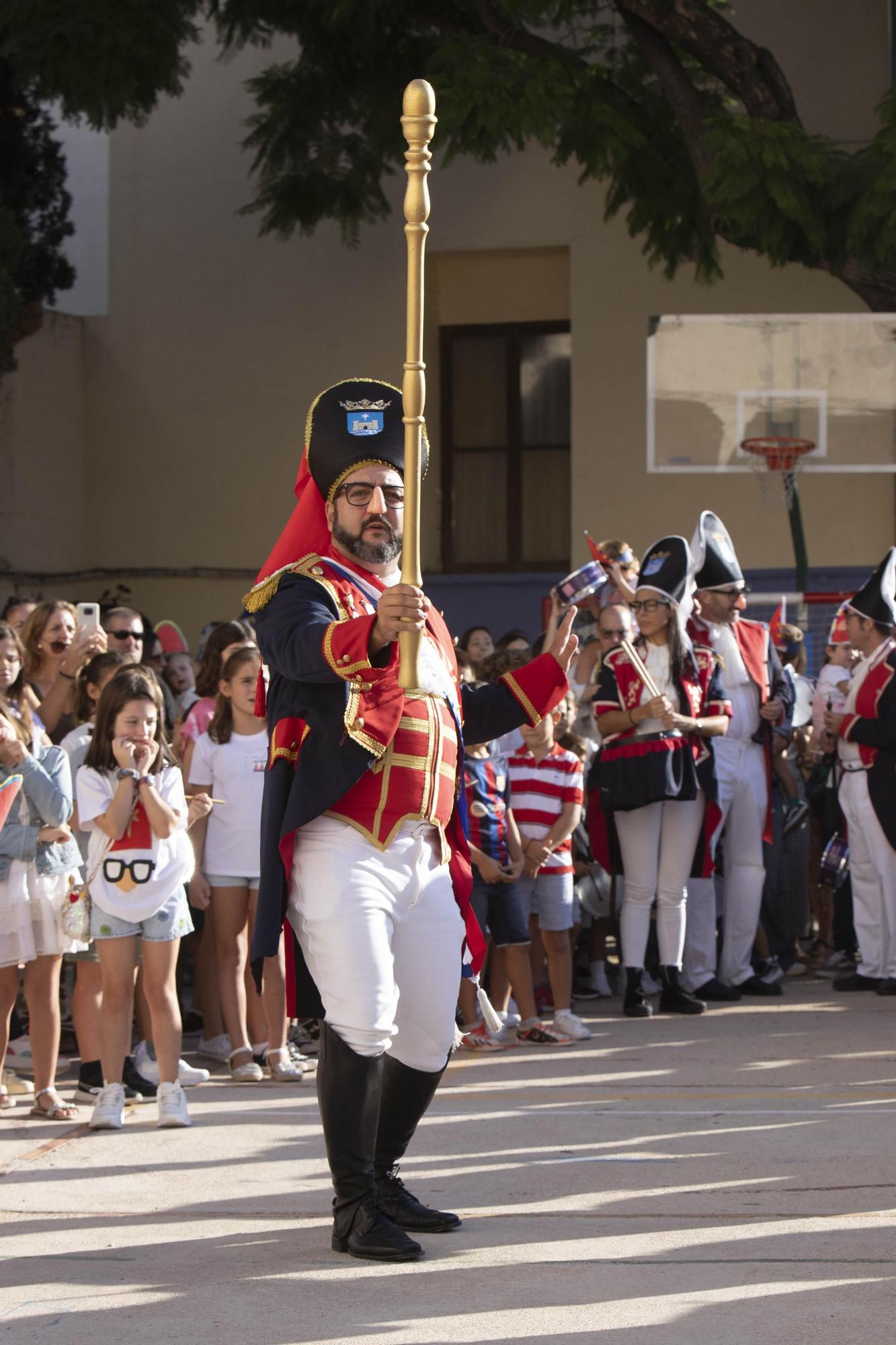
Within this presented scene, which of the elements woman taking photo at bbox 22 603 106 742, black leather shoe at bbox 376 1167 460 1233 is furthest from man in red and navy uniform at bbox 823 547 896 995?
black leather shoe at bbox 376 1167 460 1233

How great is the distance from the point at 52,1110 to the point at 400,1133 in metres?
2.02

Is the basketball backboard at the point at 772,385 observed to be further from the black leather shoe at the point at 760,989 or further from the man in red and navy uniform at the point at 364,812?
the man in red and navy uniform at the point at 364,812

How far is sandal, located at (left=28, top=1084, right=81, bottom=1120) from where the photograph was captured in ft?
19.2

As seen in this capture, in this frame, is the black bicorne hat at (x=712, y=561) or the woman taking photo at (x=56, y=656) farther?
the black bicorne hat at (x=712, y=561)

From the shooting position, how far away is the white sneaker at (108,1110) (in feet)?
18.5

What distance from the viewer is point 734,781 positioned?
27.2 ft

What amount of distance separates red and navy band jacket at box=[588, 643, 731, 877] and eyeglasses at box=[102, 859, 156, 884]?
269cm

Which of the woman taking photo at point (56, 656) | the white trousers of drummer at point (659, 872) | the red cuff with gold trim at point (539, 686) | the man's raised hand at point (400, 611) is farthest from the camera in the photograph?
the white trousers of drummer at point (659, 872)

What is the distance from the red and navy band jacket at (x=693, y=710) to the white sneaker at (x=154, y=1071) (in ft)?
7.80

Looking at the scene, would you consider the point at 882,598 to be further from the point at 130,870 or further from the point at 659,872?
the point at 130,870

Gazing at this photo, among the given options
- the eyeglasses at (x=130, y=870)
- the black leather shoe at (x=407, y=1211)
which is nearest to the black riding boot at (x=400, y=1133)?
the black leather shoe at (x=407, y=1211)

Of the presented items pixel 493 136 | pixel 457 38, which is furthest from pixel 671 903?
pixel 457 38

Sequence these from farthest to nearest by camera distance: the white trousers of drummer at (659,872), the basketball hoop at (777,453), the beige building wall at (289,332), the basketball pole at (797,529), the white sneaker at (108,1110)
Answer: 1. the beige building wall at (289,332)
2. the basketball pole at (797,529)
3. the basketball hoop at (777,453)
4. the white trousers of drummer at (659,872)
5. the white sneaker at (108,1110)

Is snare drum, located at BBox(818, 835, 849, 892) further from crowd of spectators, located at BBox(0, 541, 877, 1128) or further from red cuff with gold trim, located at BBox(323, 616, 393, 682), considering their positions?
red cuff with gold trim, located at BBox(323, 616, 393, 682)
